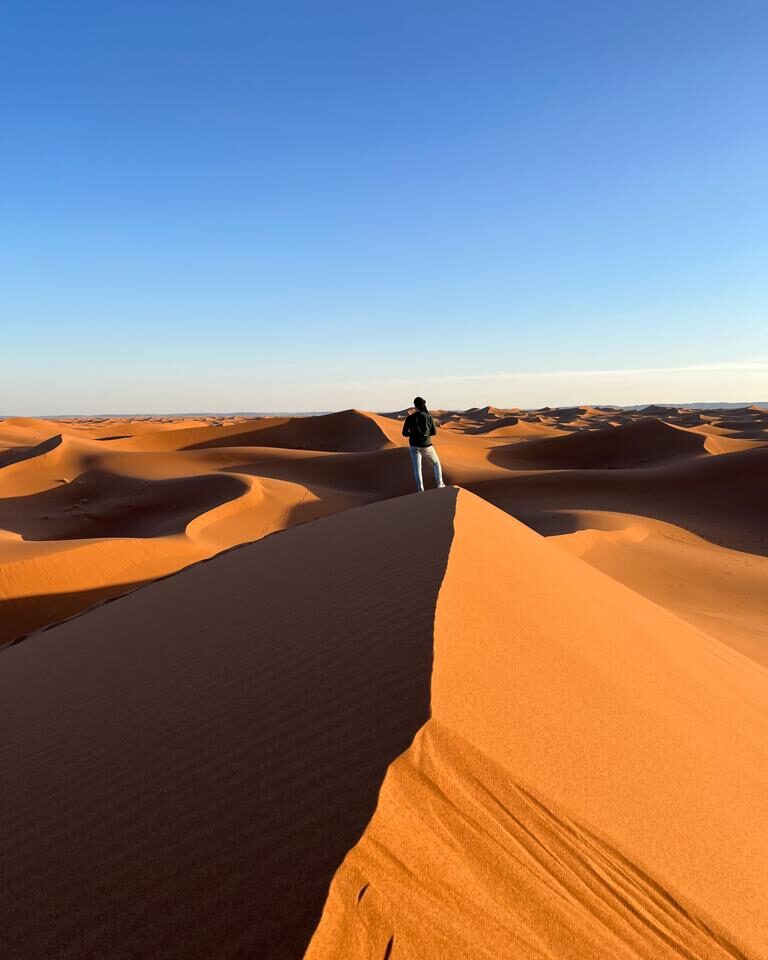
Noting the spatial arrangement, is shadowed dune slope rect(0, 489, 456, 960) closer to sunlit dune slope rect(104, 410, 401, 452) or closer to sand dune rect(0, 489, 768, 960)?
sand dune rect(0, 489, 768, 960)

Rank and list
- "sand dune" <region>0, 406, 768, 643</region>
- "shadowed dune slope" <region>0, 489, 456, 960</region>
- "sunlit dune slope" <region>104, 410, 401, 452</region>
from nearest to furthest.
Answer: "shadowed dune slope" <region>0, 489, 456, 960</region> → "sand dune" <region>0, 406, 768, 643</region> → "sunlit dune slope" <region>104, 410, 401, 452</region>

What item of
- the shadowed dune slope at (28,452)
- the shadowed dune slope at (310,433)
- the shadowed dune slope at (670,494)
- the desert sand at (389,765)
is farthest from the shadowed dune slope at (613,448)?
the desert sand at (389,765)

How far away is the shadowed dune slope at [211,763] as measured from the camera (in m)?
1.58

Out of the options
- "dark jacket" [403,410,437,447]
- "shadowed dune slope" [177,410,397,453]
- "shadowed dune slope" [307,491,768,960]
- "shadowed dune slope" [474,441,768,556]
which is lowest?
"shadowed dune slope" [474,441,768,556]

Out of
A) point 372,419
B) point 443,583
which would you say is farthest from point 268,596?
point 372,419

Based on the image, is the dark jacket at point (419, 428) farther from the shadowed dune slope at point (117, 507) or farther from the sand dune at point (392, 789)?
the sand dune at point (392, 789)

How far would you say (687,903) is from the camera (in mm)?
1919

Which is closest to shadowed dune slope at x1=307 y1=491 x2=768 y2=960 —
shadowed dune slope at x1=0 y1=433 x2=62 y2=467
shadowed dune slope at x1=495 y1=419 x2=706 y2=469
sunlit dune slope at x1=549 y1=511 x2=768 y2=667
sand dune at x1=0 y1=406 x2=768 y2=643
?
sunlit dune slope at x1=549 y1=511 x2=768 y2=667

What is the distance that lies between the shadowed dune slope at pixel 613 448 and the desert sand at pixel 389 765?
68.6 feet

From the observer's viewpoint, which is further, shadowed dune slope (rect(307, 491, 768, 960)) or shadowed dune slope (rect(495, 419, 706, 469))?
shadowed dune slope (rect(495, 419, 706, 469))

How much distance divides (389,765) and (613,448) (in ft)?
88.5

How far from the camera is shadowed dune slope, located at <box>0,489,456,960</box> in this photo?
158cm

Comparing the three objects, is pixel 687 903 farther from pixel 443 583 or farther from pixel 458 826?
pixel 443 583

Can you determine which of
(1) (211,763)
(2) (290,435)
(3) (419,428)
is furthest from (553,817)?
(2) (290,435)
